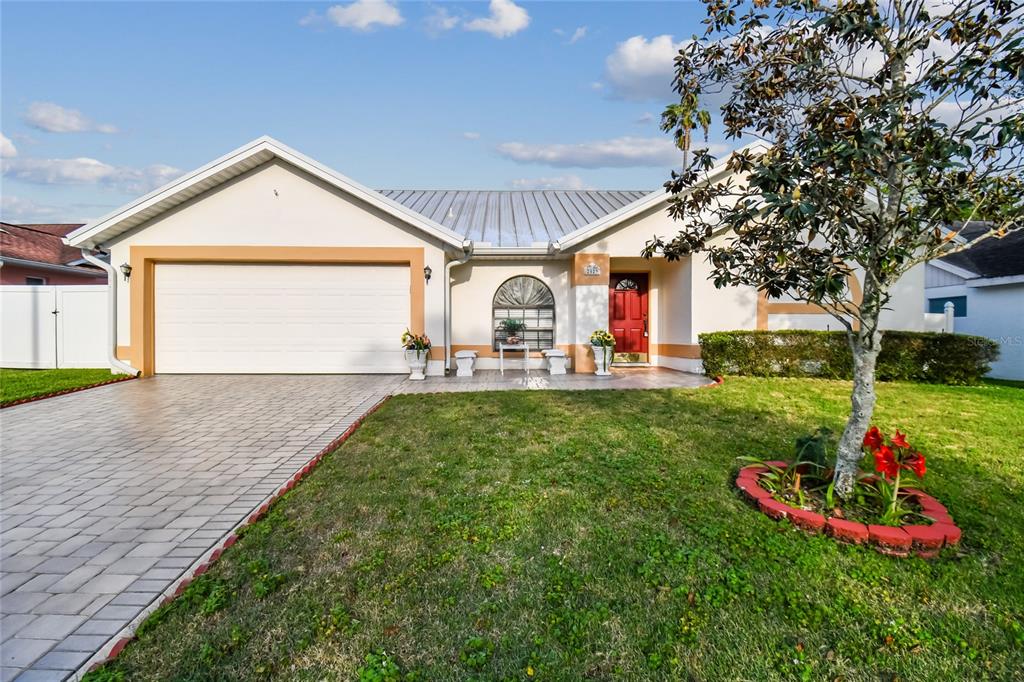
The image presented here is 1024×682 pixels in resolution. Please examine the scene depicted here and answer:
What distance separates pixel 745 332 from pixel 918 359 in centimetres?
331

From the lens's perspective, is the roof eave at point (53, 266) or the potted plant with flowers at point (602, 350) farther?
the roof eave at point (53, 266)

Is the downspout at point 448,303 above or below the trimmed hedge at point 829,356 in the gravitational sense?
above

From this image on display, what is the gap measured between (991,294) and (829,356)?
264 inches

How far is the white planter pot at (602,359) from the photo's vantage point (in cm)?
1052

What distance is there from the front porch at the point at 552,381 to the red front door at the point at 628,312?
59.5 inches

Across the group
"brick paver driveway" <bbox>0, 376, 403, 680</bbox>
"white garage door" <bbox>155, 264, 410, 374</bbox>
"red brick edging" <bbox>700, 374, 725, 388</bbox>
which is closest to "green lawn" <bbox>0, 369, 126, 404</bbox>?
"brick paver driveway" <bbox>0, 376, 403, 680</bbox>

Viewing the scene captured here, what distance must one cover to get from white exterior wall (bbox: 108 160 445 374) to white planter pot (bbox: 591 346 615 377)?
5568mm

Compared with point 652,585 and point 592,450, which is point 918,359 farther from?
point 652,585

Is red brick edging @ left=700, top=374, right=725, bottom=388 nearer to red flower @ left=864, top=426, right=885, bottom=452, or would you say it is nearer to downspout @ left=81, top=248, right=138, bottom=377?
red flower @ left=864, top=426, right=885, bottom=452

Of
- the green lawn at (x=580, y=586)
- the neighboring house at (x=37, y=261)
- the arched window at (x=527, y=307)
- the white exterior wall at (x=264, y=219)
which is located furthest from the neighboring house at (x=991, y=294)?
the neighboring house at (x=37, y=261)

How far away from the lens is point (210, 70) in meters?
9.96

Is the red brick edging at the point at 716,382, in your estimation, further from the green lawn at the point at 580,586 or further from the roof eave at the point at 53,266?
the roof eave at the point at 53,266

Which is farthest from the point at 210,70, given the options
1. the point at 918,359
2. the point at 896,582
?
the point at 918,359

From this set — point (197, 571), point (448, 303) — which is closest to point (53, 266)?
point (448, 303)
